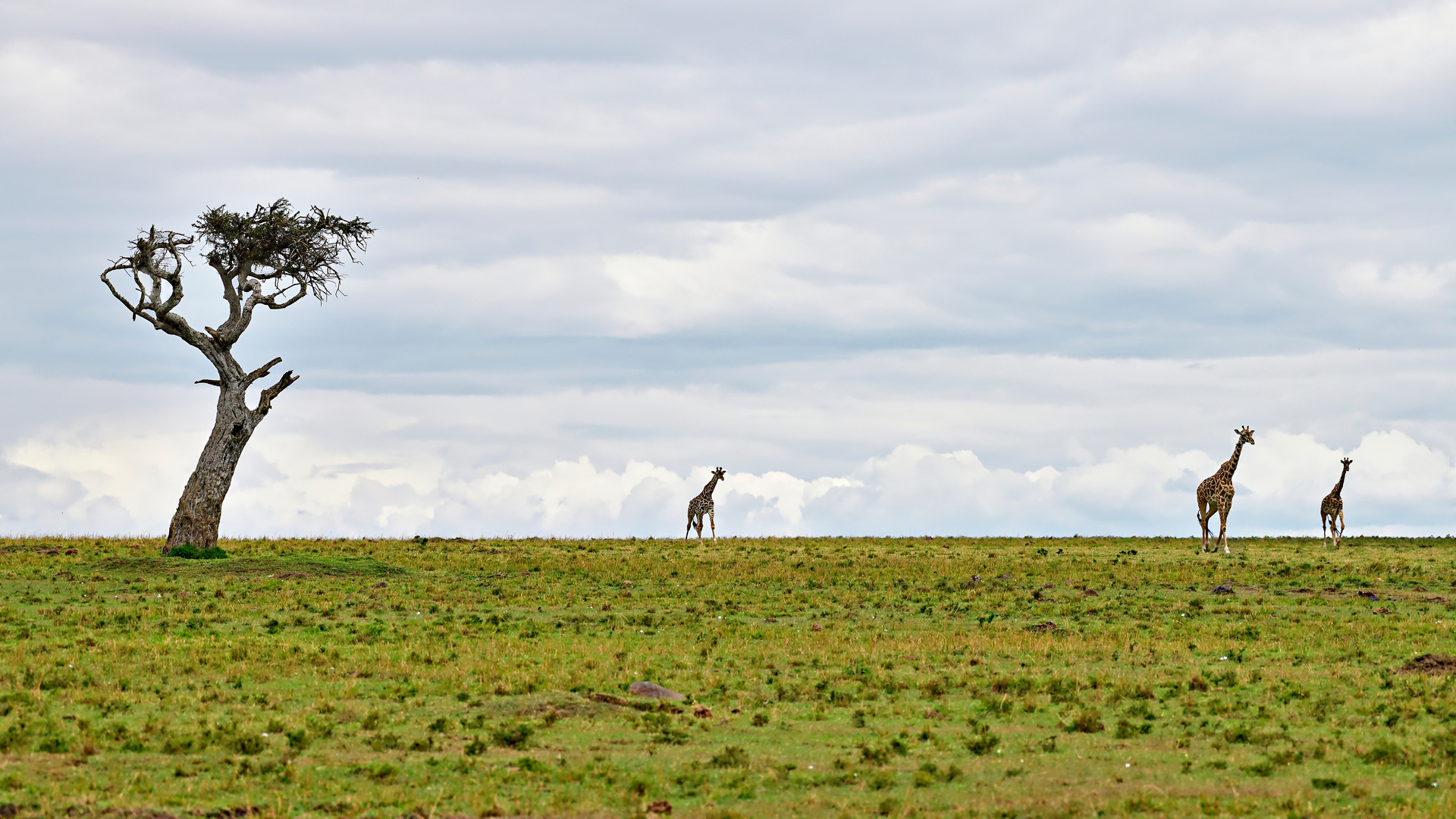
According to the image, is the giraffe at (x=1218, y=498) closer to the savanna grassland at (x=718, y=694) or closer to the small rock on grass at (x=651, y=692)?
the savanna grassland at (x=718, y=694)

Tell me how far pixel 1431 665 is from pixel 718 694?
1459cm

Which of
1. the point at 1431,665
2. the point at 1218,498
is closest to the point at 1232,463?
the point at 1218,498

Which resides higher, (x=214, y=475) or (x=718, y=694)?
(x=214, y=475)

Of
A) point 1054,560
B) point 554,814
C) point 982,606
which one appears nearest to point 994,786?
point 554,814

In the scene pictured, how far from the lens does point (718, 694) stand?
77.4 feet

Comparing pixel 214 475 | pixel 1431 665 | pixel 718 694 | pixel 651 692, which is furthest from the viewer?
pixel 214 475

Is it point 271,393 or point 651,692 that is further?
point 271,393

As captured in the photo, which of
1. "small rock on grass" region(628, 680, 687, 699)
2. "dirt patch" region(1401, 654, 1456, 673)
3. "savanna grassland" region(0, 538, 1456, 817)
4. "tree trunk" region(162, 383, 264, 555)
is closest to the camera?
"savanna grassland" region(0, 538, 1456, 817)

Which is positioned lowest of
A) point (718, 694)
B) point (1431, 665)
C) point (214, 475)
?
point (718, 694)

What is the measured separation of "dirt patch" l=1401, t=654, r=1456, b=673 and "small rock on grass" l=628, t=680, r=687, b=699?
14.6m

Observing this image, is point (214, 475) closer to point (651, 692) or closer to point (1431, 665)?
point (651, 692)

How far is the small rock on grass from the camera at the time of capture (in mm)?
23078

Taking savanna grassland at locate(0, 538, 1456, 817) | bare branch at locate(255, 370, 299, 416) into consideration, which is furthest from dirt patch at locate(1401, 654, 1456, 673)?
bare branch at locate(255, 370, 299, 416)

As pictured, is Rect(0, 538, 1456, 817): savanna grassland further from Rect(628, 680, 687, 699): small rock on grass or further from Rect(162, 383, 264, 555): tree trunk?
Rect(162, 383, 264, 555): tree trunk
